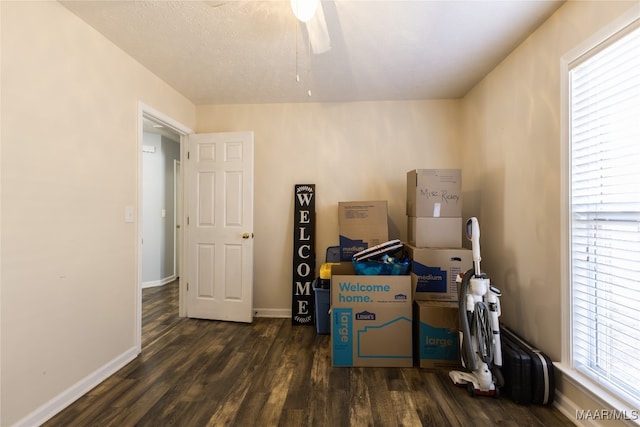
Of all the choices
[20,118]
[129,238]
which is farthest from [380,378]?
[20,118]

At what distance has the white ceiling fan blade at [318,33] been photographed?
5.71 ft

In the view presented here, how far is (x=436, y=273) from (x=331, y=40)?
1.98m

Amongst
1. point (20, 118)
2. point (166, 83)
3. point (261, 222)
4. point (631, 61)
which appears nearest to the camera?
point (631, 61)

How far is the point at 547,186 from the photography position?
1.75 metres

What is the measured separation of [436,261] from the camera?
2.21 m

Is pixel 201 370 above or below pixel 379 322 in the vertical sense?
below

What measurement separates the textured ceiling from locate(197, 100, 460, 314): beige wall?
1.05 feet

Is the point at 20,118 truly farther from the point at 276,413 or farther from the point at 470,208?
A: the point at 470,208

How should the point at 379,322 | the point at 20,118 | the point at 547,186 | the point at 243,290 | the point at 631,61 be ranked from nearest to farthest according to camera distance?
the point at 631,61
the point at 20,118
the point at 547,186
the point at 379,322
the point at 243,290

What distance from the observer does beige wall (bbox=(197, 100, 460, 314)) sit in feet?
10.0

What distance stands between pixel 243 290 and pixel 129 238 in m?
1.22

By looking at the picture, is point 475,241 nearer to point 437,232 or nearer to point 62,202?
point 437,232
